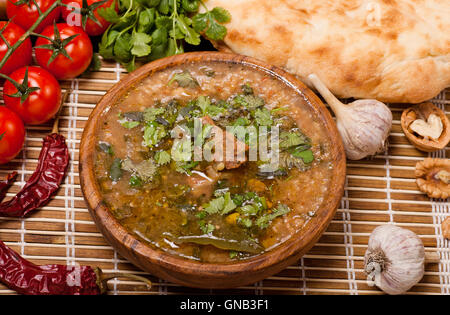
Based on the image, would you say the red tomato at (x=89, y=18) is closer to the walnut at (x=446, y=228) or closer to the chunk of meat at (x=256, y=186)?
the chunk of meat at (x=256, y=186)

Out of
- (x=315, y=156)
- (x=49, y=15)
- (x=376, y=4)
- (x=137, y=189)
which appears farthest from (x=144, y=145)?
(x=376, y=4)

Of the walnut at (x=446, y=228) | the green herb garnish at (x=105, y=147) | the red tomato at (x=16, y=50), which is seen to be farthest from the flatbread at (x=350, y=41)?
the red tomato at (x=16, y=50)

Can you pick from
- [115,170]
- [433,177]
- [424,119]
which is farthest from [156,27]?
[433,177]

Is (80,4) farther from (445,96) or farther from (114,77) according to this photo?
(445,96)

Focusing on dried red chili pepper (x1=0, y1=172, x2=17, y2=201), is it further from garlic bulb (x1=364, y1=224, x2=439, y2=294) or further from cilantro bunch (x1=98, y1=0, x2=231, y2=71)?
garlic bulb (x1=364, y1=224, x2=439, y2=294)

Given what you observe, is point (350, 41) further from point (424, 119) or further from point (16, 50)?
point (16, 50)

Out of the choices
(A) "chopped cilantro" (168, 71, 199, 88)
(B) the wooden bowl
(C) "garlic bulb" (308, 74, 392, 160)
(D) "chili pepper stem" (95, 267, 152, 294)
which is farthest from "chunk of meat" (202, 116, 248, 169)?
(D) "chili pepper stem" (95, 267, 152, 294)
